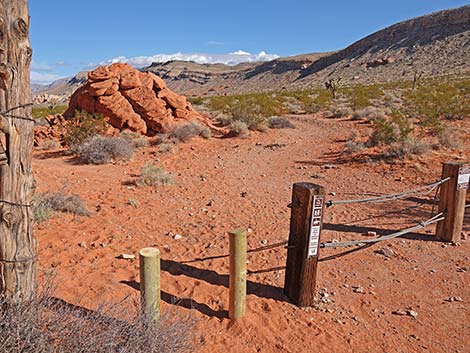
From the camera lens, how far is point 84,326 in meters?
2.82

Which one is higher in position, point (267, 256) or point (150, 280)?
point (150, 280)

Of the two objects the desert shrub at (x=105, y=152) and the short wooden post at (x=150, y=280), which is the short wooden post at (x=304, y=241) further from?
the desert shrub at (x=105, y=152)

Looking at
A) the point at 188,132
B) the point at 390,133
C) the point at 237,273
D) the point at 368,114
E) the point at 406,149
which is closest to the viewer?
the point at 237,273

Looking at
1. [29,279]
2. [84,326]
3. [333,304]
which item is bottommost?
[333,304]

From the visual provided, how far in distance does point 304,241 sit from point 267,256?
5.07 feet

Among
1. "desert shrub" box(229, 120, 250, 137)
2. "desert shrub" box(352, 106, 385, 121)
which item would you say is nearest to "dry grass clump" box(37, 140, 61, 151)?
"desert shrub" box(229, 120, 250, 137)

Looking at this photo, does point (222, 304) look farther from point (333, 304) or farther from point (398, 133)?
point (398, 133)

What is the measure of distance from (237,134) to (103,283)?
37.6 ft

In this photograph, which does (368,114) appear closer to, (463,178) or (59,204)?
(463,178)

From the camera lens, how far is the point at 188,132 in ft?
45.7

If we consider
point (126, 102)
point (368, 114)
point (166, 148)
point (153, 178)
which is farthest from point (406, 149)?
point (126, 102)

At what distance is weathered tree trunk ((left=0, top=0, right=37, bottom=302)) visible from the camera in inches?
97.3

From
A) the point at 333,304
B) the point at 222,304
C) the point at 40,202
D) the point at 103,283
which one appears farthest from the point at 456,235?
the point at 40,202

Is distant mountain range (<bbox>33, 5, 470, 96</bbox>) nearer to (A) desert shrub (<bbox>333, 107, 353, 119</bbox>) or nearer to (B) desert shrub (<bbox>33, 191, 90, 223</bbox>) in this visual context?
(A) desert shrub (<bbox>333, 107, 353, 119</bbox>)
